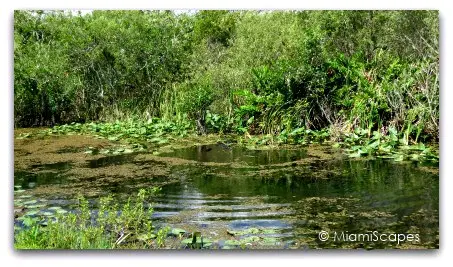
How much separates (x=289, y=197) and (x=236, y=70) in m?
3.90

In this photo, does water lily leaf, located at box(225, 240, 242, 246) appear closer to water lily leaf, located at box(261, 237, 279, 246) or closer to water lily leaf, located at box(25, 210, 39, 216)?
water lily leaf, located at box(261, 237, 279, 246)

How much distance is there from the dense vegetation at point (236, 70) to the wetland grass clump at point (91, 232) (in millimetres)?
1720

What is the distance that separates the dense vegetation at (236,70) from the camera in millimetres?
6059

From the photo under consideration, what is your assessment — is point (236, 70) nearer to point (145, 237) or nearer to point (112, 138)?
point (112, 138)

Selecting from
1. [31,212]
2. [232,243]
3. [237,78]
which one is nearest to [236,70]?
[237,78]

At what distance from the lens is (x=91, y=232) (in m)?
4.32

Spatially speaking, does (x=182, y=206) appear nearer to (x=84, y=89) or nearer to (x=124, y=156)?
(x=124, y=156)

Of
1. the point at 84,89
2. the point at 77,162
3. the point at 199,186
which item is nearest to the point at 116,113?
the point at 84,89

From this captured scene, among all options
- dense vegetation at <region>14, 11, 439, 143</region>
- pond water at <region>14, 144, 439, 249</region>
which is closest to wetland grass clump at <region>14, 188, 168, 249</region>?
pond water at <region>14, 144, 439, 249</region>

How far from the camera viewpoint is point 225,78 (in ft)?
28.3

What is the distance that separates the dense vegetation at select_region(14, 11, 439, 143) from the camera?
6.06 meters

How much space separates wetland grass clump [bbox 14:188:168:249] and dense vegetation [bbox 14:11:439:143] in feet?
5.64

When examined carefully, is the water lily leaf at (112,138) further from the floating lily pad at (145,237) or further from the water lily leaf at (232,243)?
the water lily leaf at (232,243)
